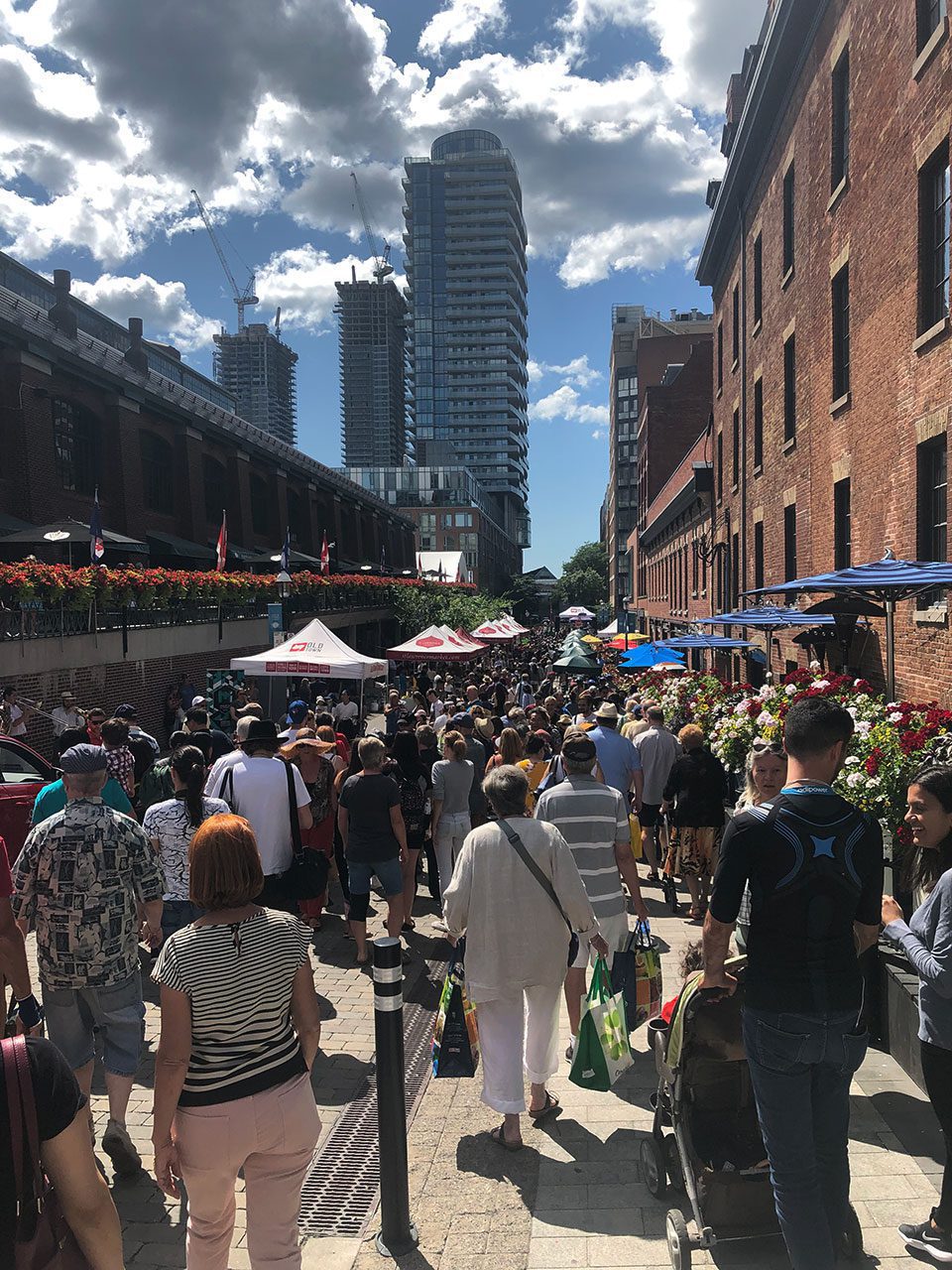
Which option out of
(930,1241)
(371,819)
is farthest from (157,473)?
(930,1241)

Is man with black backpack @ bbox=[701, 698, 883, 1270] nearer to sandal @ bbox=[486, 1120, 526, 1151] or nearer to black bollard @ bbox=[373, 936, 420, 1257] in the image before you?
black bollard @ bbox=[373, 936, 420, 1257]

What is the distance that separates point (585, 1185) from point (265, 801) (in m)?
3.36

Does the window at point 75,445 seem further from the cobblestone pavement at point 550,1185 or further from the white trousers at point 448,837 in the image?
the cobblestone pavement at point 550,1185

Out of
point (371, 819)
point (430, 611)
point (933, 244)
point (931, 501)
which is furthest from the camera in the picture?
point (430, 611)

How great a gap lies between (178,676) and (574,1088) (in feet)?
57.5

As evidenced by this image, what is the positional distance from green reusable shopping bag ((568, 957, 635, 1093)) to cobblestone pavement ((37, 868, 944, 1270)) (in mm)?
334

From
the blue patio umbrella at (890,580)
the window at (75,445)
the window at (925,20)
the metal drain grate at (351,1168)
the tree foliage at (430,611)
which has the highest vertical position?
the window at (925,20)

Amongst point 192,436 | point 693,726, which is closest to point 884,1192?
point 693,726

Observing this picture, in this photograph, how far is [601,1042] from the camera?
15.1ft

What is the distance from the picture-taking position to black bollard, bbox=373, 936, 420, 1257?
373cm

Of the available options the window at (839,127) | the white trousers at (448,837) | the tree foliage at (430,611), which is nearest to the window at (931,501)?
the window at (839,127)

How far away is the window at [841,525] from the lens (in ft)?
48.2

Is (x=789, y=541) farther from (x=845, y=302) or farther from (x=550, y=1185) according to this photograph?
(x=550, y=1185)

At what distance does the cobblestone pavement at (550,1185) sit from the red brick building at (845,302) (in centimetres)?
676
